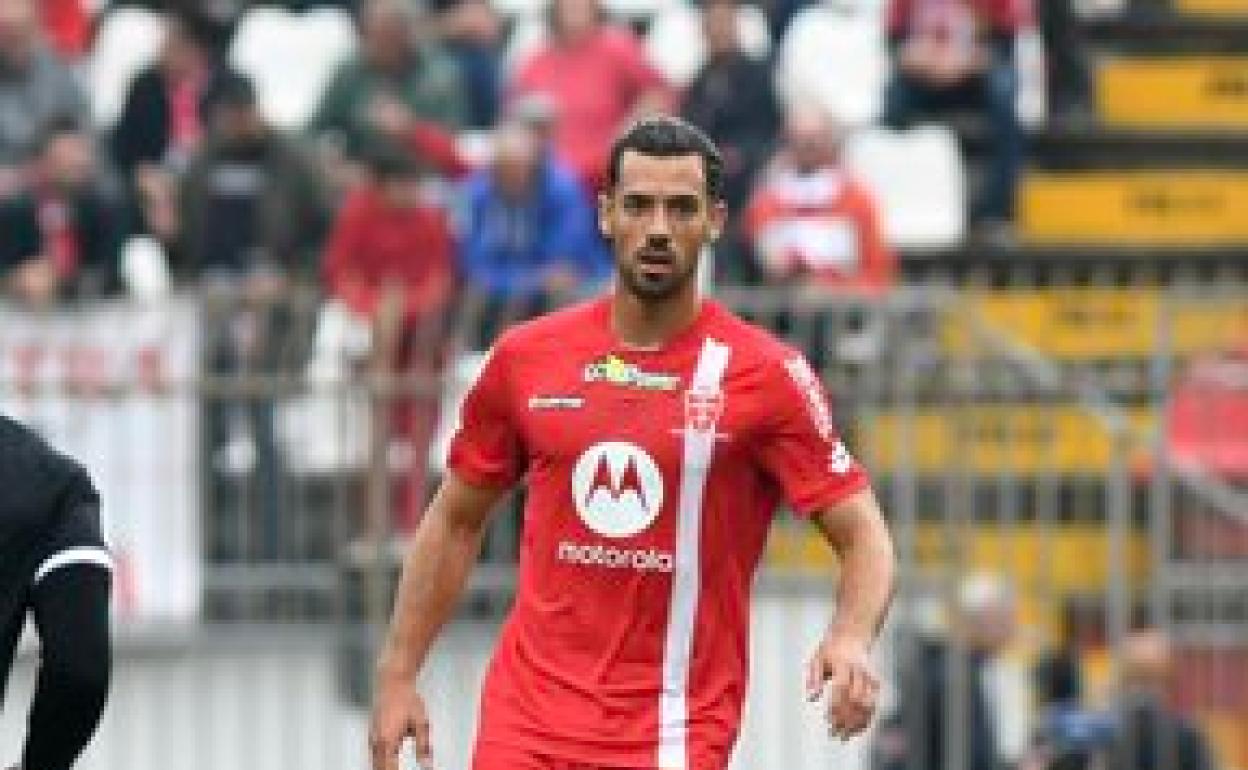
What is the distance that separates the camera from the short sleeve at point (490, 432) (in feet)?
36.9

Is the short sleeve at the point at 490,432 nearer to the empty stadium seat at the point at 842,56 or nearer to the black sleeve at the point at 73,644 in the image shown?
the black sleeve at the point at 73,644

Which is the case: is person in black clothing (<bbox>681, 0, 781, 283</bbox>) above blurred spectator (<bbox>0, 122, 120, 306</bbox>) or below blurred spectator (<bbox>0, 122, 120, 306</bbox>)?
above

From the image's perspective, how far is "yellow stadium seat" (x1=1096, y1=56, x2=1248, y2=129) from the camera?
2322cm

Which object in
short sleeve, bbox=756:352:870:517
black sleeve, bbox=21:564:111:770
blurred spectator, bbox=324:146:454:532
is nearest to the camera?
black sleeve, bbox=21:564:111:770

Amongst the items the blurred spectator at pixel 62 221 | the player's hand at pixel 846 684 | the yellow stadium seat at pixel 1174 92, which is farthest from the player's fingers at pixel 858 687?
the yellow stadium seat at pixel 1174 92

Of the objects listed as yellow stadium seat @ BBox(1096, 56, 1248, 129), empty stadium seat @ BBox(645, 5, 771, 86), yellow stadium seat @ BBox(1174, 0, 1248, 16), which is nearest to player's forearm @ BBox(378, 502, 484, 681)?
empty stadium seat @ BBox(645, 5, 771, 86)

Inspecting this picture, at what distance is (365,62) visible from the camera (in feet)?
72.5

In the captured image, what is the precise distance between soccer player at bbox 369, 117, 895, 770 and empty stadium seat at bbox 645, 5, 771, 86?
1174 centimetres

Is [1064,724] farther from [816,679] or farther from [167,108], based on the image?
[816,679]

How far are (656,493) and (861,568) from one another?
497 millimetres

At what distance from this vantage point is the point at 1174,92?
2334cm

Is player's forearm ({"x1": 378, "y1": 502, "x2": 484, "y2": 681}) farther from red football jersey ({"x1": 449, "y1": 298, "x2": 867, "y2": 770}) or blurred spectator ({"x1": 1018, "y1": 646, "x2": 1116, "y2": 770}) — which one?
blurred spectator ({"x1": 1018, "y1": 646, "x2": 1116, "y2": 770})

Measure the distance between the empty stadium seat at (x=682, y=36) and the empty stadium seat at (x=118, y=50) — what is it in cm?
236

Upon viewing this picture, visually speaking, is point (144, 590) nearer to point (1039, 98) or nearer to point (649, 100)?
point (649, 100)
